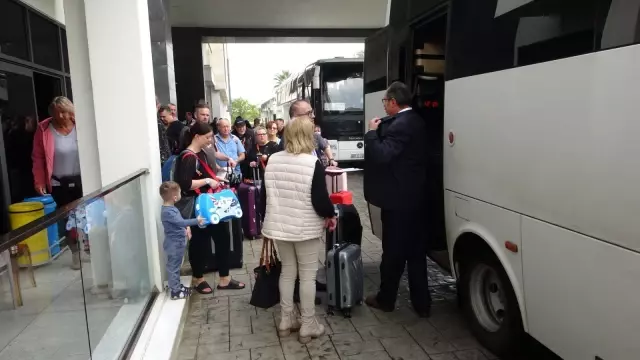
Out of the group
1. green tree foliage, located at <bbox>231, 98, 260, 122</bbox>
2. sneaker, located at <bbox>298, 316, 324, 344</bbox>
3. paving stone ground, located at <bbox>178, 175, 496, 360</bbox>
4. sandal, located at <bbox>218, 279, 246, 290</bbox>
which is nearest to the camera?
paving stone ground, located at <bbox>178, 175, 496, 360</bbox>

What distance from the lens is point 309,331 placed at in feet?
12.0

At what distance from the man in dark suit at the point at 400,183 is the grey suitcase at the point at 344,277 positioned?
0.86 feet

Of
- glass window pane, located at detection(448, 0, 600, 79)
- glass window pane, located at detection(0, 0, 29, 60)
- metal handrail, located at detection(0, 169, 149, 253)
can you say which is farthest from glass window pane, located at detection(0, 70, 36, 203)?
glass window pane, located at detection(448, 0, 600, 79)

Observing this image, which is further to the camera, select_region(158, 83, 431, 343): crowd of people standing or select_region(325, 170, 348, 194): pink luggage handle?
select_region(325, 170, 348, 194): pink luggage handle

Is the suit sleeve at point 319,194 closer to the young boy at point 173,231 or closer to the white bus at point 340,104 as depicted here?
the young boy at point 173,231

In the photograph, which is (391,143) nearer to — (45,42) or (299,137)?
(299,137)

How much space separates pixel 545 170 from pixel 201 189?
2928 millimetres

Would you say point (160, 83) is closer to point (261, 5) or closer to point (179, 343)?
point (261, 5)

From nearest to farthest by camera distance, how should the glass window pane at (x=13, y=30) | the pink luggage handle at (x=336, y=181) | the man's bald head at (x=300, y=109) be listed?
the man's bald head at (x=300, y=109)
the pink luggage handle at (x=336, y=181)
the glass window pane at (x=13, y=30)

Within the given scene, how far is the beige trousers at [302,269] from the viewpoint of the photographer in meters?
3.53

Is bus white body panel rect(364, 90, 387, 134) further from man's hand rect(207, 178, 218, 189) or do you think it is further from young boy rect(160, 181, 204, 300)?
young boy rect(160, 181, 204, 300)

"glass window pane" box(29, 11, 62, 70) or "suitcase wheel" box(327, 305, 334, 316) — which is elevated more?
"glass window pane" box(29, 11, 62, 70)

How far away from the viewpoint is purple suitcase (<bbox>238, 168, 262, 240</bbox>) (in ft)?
21.0

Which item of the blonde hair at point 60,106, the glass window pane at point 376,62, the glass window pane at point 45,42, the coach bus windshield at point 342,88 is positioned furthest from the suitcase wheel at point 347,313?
the coach bus windshield at point 342,88
